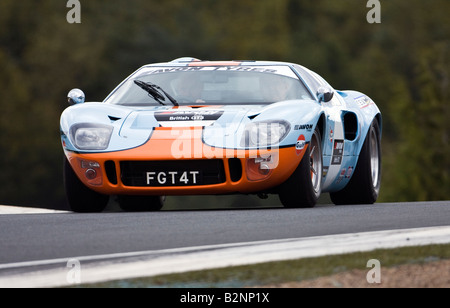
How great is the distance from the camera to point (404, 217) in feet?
27.9

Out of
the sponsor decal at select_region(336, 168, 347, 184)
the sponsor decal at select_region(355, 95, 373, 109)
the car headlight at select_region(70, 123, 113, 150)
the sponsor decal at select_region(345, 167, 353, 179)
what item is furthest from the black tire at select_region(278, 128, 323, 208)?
the sponsor decal at select_region(355, 95, 373, 109)

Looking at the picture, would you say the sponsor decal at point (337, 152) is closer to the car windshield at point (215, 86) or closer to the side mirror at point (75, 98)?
the car windshield at point (215, 86)

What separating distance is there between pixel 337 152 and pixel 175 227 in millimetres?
3149

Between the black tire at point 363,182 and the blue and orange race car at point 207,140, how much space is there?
0.57 m

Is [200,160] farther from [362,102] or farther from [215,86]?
[362,102]

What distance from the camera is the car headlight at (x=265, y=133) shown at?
9312 mm

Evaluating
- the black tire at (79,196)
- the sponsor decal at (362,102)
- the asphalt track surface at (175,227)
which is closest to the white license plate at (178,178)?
the asphalt track surface at (175,227)

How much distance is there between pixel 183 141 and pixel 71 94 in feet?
6.01

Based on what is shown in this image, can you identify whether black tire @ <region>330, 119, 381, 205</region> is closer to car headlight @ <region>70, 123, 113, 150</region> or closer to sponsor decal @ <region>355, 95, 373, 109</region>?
sponsor decal @ <region>355, 95, 373, 109</region>

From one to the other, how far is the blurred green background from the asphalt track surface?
161 ft

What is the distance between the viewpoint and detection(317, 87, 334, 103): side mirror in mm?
10359

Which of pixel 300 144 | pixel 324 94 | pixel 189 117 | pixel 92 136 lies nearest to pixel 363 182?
pixel 324 94

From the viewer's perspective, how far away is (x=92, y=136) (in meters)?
9.63

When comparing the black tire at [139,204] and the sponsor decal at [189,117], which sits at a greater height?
the sponsor decal at [189,117]
